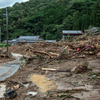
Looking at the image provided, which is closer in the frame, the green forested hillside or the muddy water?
the muddy water

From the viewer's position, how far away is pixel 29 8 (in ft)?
250

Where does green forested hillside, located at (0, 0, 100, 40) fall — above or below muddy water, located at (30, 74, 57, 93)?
above

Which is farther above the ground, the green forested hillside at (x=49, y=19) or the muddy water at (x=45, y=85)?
the green forested hillside at (x=49, y=19)

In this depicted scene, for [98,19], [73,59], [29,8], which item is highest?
[29,8]

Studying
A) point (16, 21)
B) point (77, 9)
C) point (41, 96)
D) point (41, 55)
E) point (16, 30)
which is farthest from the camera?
point (16, 21)

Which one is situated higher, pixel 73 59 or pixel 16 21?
pixel 16 21

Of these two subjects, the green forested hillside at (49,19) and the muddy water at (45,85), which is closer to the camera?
the muddy water at (45,85)

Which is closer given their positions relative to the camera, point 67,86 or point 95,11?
point 67,86

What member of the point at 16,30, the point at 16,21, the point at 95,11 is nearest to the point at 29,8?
the point at 16,21

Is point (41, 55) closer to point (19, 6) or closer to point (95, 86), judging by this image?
point (95, 86)

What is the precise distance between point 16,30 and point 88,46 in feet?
171

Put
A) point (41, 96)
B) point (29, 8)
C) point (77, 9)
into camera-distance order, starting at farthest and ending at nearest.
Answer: point (29, 8) → point (77, 9) → point (41, 96)

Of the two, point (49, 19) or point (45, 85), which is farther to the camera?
point (49, 19)

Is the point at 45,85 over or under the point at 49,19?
under
